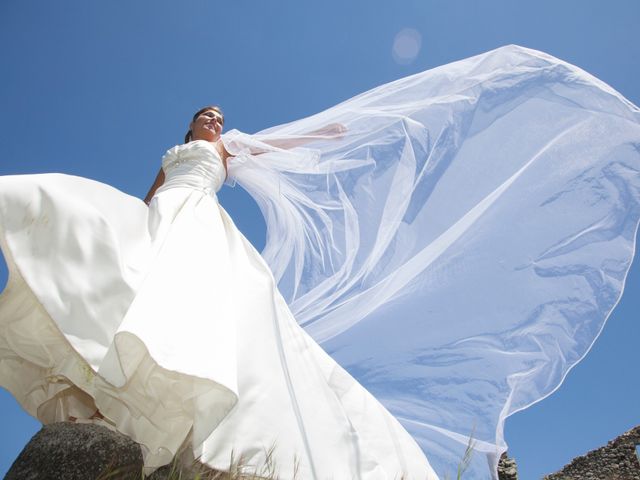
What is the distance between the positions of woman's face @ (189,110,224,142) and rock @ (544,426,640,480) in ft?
35.7

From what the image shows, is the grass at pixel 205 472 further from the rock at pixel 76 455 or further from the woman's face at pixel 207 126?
the woman's face at pixel 207 126

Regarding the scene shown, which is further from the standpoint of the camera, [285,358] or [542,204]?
[542,204]

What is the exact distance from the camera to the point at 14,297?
8.72ft

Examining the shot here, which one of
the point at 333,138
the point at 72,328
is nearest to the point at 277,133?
the point at 333,138

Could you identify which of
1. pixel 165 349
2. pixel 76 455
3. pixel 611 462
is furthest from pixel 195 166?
pixel 611 462

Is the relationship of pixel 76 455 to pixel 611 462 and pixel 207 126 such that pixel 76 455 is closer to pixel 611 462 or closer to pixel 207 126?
pixel 207 126

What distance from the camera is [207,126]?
16.0ft

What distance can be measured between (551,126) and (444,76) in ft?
2.97

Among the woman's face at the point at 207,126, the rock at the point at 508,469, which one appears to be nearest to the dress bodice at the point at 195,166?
the woman's face at the point at 207,126

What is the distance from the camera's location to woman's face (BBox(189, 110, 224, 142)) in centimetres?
484

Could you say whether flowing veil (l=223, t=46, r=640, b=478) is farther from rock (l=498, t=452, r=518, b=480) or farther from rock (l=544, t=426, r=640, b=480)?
rock (l=544, t=426, r=640, b=480)

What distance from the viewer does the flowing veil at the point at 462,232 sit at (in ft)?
10.4

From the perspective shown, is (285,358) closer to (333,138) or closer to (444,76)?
(333,138)

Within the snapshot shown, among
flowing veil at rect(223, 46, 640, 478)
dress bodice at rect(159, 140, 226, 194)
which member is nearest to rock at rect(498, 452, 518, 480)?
flowing veil at rect(223, 46, 640, 478)
